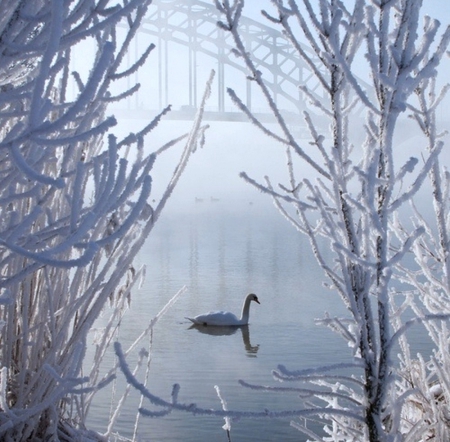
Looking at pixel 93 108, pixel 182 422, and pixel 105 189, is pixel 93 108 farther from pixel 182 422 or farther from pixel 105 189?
pixel 182 422

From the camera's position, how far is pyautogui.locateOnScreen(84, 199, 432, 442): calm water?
10.1 feet

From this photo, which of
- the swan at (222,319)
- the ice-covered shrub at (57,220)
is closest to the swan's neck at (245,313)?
the swan at (222,319)

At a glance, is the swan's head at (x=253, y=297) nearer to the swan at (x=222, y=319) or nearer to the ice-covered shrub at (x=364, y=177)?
the swan at (x=222, y=319)

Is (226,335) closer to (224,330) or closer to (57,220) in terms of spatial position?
(224,330)

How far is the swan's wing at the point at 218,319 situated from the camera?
5.69m

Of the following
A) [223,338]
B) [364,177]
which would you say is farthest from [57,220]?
[223,338]

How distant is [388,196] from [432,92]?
632 millimetres

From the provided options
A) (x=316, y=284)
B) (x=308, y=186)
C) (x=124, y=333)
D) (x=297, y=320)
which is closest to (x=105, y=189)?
(x=308, y=186)

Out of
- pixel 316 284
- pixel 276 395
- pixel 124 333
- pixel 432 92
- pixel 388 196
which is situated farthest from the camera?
pixel 316 284

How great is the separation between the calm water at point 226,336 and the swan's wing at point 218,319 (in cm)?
11

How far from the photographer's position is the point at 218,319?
19.0 ft

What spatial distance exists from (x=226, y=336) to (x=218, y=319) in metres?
0.23

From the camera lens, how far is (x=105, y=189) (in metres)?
0.64

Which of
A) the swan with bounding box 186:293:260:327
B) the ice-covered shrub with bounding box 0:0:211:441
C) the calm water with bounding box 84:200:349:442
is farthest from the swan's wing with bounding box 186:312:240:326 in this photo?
the ice-covered shrub with bounding box 0:0:211:441
